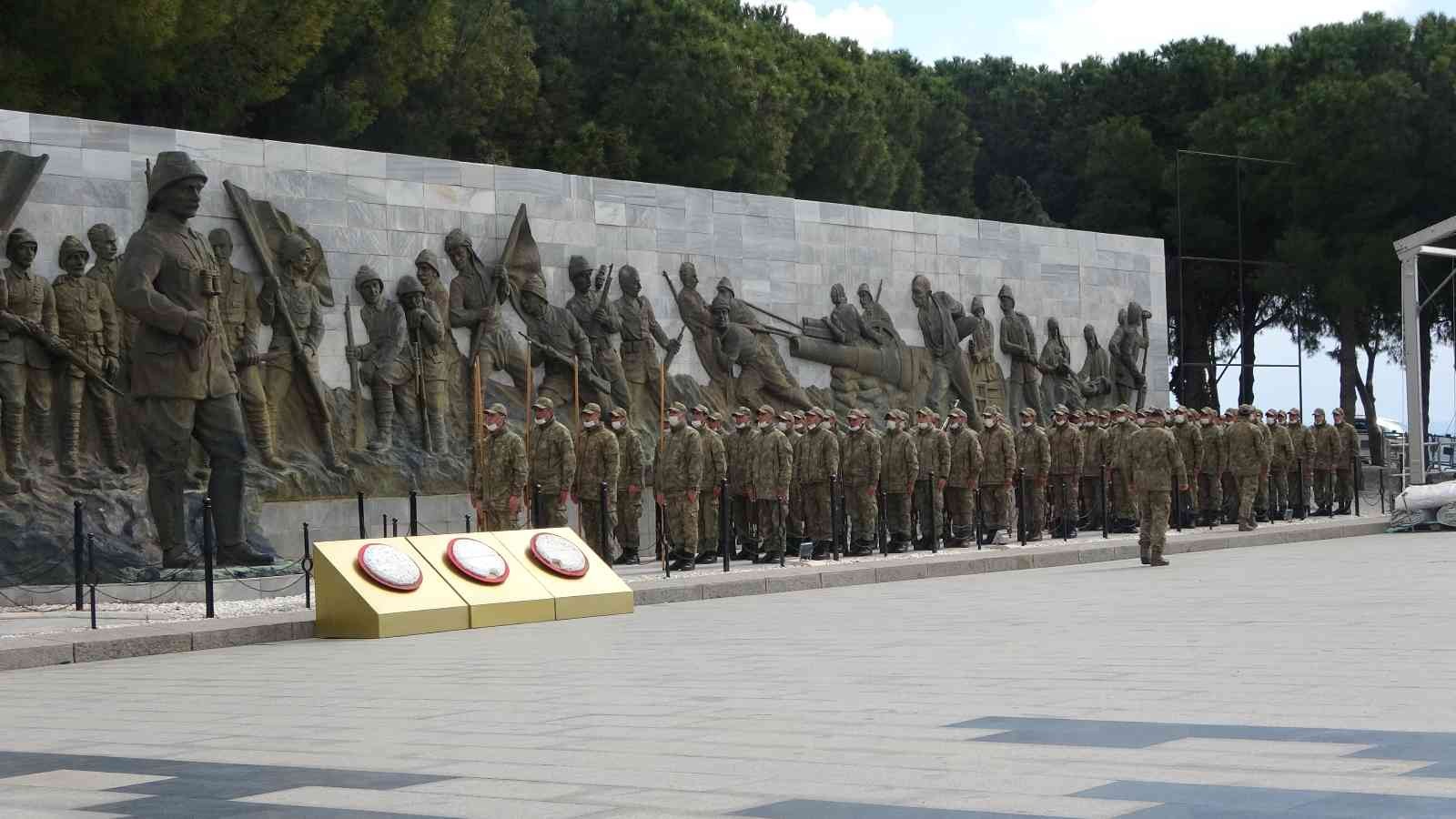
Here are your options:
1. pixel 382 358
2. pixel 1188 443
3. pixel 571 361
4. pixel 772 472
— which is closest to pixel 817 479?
pixel 772 472

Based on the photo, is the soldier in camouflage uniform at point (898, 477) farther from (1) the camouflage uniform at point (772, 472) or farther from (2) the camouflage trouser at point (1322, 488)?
(2) the camouflage trouser at point (1322, 488)

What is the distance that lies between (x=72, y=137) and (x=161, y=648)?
7.73 m

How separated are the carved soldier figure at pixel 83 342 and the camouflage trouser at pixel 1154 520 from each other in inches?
392

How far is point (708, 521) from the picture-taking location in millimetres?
20969

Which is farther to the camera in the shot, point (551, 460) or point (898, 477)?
point (898, 477)

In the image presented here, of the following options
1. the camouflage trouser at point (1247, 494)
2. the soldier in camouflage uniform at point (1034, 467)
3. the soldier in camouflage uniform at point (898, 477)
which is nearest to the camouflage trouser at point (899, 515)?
the soldier in camouflage uniform at point (898, 477)

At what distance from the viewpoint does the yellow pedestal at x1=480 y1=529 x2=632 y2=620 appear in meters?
13.9

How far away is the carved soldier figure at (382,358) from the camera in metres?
20.2

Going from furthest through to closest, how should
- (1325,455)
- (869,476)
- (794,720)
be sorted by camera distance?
(1325,455) → (869,476) → (794,720)

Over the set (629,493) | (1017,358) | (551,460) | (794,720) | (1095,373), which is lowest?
(794,720)

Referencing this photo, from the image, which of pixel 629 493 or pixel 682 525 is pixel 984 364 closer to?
pixel 629 493

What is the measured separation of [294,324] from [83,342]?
2.39 metres

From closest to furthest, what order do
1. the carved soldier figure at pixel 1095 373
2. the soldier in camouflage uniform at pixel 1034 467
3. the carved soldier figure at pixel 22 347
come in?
the carved soldier figure at pixel 22 347 < the soldier in camouflage uniform at pixel 1034 467 < the carved soldier figure at pixel 1095 373

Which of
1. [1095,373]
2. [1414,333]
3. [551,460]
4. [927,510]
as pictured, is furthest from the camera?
[1095,373]
